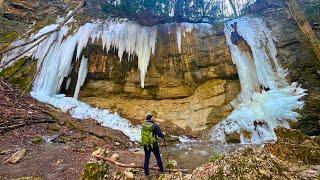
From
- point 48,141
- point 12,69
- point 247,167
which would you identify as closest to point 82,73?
point 12,69

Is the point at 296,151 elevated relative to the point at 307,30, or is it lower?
lower

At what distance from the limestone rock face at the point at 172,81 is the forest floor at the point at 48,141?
2189 millimetres

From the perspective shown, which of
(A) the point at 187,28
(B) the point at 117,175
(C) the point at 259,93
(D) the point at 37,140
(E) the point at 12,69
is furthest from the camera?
(E) the point at 12,69

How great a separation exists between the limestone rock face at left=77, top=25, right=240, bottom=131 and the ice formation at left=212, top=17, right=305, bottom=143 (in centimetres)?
55

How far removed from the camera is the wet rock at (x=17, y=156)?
27.2ft

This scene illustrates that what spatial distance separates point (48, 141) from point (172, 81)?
6.44 meters

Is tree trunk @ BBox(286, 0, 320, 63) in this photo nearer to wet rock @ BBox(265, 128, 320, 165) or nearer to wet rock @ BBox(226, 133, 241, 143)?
wet rock @ BBox(226, 133, 241, 143)

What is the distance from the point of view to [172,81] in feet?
49.8

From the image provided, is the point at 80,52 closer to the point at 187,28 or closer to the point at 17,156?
the point at 187,28

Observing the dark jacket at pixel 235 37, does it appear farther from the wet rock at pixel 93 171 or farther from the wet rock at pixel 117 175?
the wet rock at pixel 93 171

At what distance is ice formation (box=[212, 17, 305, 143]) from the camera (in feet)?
43.6

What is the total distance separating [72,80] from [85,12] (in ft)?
14.9

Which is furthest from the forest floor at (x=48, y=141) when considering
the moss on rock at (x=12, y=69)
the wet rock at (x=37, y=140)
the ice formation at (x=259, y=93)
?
the ice formation at (x=259, y=93)

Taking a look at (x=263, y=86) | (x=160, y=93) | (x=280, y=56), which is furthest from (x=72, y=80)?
(x=280, y=56)
